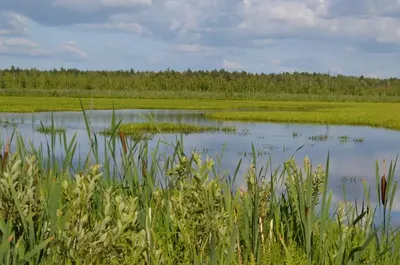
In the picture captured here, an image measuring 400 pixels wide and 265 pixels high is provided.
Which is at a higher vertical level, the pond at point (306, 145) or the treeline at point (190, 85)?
the treeline at point (190, 85)

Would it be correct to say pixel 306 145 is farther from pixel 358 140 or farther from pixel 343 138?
pixel 343 138

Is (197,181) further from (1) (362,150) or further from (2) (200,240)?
(1) (362,150)

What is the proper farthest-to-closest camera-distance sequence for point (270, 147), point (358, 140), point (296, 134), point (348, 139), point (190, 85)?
point (190, 85), point (296, 134), point (348, 139), point (358, 140), point (270, 147)

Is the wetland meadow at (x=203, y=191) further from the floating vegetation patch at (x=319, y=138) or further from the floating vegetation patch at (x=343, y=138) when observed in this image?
the floating vegetation patch at (x=319, y=138)

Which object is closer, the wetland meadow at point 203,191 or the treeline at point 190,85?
the wetland meadow at point 203,191

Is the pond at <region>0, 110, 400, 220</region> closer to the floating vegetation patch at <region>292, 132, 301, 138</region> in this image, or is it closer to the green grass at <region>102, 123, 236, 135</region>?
the floating vegetation patch at <region>292, 132, 301, 138</region>

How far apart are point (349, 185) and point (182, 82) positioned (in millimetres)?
81446

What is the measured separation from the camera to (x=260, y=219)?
3693 mm

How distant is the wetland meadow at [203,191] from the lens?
8.12 ft

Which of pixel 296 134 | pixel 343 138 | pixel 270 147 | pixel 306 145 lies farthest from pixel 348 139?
pixel 270 147

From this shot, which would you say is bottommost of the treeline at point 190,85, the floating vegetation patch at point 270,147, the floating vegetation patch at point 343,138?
the floating vegetation patch at point 270,147

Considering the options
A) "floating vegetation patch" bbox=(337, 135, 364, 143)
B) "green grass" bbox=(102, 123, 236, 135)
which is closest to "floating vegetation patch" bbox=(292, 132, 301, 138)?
"floating vegetation patch" bbox=(337, 135, 364, 143)

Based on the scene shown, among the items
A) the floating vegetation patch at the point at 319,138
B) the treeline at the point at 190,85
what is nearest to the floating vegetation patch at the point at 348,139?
the floating vegetation patch at the point at 319,138

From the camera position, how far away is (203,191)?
96.0 inches
